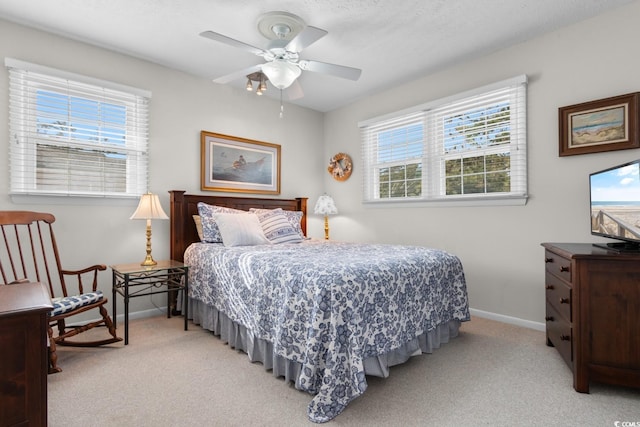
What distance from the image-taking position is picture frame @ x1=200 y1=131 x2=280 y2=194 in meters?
3.91

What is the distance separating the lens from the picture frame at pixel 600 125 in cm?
250

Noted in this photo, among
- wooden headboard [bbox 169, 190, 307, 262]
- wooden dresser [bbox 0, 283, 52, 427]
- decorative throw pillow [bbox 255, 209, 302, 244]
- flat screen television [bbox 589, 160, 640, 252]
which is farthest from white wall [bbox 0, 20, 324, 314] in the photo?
flat screen television [bbox 589, 160, 640, 252]

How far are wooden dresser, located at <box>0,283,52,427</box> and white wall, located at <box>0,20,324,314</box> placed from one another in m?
2.14

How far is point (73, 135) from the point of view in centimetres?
303

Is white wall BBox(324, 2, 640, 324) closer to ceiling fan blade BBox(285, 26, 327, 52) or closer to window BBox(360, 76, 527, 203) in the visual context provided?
window BBox(360, 76, 527, 203)

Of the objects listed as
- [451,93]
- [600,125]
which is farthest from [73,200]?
[600,125]

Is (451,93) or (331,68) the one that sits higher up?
(451,93)

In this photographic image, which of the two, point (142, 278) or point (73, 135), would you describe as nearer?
point (142, 278)

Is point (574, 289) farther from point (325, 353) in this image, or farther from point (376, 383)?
point (325, 353)

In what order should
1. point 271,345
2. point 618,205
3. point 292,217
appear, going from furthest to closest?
point 292,217
point 271,345
point 618,205

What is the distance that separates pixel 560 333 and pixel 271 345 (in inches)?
77.2

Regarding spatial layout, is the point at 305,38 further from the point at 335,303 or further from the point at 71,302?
the point at 71,302

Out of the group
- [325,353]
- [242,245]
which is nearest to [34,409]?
[325,353]

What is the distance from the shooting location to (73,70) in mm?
3021
